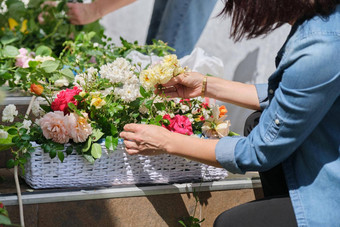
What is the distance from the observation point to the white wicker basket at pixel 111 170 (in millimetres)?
1386

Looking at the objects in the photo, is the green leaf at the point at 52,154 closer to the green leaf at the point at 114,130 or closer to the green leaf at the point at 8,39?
the green leaf at the point at 114,130

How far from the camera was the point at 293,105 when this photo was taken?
1073 mm

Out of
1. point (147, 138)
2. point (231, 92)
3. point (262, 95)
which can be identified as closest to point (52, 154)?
point (147, 138)

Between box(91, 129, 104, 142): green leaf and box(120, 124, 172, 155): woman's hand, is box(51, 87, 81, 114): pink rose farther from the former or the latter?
box(120, 124, 172, 155): woman's hand

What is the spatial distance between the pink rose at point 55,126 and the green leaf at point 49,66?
35cm

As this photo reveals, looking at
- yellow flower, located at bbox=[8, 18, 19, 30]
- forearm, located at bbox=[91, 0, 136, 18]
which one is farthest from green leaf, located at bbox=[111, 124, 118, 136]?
yellow flower, located at bbox=[8, 18, 19, 30]

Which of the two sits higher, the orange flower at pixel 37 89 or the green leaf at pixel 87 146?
the orange flower at pixel 37 89

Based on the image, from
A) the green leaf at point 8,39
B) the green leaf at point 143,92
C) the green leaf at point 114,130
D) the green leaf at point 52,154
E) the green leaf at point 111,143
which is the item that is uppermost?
→ the green leaf at point 143,92

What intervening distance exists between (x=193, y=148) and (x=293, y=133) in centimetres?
26

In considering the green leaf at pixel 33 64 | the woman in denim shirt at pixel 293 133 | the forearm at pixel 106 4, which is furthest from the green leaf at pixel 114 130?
the forearm at pixel 106 4

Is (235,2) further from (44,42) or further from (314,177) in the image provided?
(44,42)

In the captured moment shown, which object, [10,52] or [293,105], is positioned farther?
[10,52]

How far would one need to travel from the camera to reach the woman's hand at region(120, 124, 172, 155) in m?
1.24

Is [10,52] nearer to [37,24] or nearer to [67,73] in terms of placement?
[67,73]
